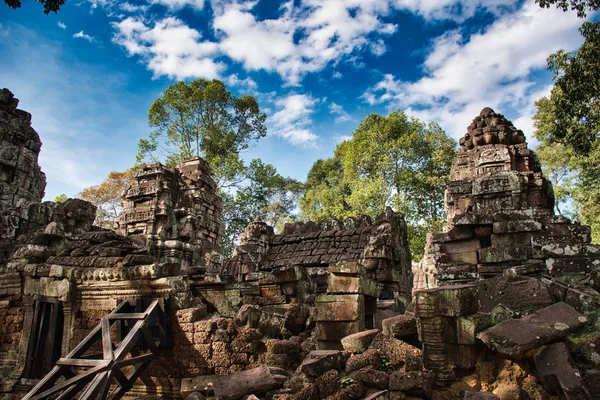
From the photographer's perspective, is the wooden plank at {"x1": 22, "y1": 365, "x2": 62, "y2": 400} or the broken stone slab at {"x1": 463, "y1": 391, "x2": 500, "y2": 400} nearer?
the broken stone slab at {"x1": 463, "y1": 391, "x2": 500, "y2": 400}

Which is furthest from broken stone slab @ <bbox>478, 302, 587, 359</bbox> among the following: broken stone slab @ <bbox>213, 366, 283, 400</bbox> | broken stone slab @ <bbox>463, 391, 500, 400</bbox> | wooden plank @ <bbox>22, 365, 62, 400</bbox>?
wooden plank @ <bbox>22, 365, 62, 400</bbox>

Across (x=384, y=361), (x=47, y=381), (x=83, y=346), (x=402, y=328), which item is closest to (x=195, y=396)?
(x=83, y=346)

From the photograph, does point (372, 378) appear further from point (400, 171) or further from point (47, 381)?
point (400, 171)

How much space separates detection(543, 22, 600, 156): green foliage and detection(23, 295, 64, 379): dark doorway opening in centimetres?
1304

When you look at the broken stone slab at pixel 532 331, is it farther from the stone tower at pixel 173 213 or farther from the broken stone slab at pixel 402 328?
the stone tower at pixel 173 213

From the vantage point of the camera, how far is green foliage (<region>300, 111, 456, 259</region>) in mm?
23609

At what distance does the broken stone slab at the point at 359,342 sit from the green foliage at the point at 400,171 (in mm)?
19311

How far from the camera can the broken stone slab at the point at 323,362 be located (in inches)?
142

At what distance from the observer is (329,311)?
459 cm

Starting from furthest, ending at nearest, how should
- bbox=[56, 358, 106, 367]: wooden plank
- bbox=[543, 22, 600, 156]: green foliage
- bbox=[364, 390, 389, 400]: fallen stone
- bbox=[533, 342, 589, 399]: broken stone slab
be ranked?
bbox=[543, 22, 600, 156]: green foliage → bbox=[56, 358, 106, 367]: wooden plank → bbox=[364, 390, 389, 400]: fallen stone → bbox=[533, 342, 589, 399]: broken stone slab

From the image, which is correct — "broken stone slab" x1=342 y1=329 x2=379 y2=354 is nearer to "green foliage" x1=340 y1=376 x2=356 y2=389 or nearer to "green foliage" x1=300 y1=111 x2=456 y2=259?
"green foliage" x1=340 y1=376 x2=356 y2=389

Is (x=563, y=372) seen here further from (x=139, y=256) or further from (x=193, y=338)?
(x=139, y=256)

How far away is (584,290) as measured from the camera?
389 cm

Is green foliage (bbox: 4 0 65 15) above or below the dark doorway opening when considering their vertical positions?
above
